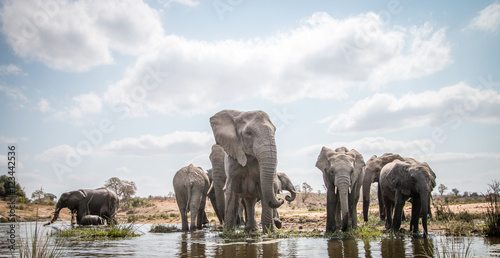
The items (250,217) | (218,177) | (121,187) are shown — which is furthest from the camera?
(121,187)

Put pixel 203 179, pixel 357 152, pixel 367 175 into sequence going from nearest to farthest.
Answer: pixel 357 152 < pixel 203 179 < pixel 367 175

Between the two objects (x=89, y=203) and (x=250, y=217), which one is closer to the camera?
(x=250, y=217)

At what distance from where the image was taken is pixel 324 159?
13.2 metres

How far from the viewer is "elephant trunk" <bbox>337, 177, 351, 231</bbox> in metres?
11.1

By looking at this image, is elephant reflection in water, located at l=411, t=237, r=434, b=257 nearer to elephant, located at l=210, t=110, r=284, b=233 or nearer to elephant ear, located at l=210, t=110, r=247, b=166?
elephant, located at l=210, t=110, r=284, b=233

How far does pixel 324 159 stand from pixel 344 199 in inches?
87.4

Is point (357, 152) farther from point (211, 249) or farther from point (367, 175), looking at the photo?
point (211, 249)

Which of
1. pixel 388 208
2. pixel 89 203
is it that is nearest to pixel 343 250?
pixel 388 208

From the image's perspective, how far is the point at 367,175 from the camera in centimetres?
1833

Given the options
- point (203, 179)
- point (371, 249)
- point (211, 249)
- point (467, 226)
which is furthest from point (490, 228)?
point (203, 179)

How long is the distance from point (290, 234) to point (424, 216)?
12.1 feet

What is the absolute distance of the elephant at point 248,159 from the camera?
11031 millimetres

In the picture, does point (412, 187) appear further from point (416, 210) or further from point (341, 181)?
point (341, 181)

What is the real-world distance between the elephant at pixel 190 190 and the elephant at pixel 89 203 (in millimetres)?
5016
